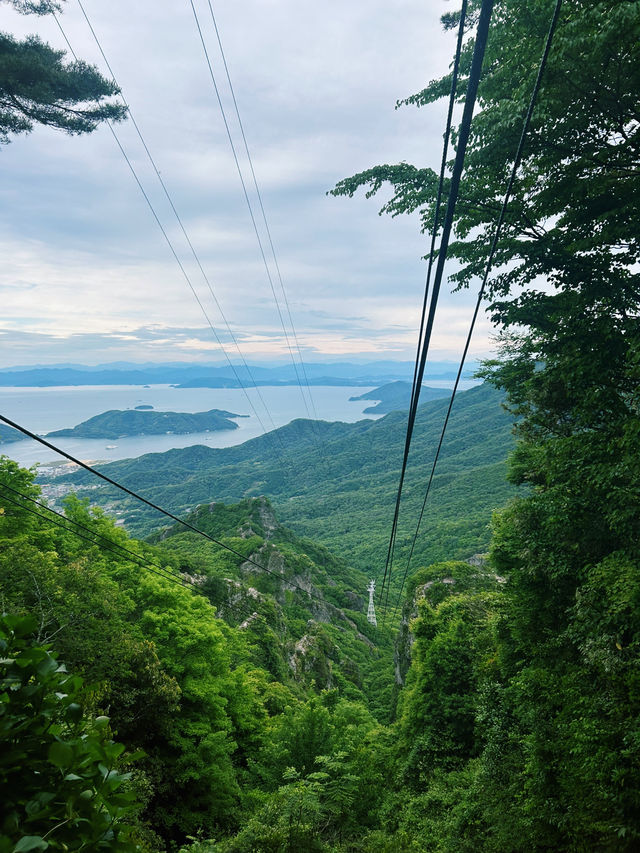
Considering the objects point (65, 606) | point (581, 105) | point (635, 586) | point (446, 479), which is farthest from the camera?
point (446, 479)

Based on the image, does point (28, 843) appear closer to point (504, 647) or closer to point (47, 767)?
point (47, 767)

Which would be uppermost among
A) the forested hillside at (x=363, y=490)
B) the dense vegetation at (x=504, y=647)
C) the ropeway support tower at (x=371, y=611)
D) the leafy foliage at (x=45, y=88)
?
the leafy foliage at (x=45, y=88)

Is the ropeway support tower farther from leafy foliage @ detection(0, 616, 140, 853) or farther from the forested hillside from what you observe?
leafy foliage @ detection(0, 616, 140, 853)

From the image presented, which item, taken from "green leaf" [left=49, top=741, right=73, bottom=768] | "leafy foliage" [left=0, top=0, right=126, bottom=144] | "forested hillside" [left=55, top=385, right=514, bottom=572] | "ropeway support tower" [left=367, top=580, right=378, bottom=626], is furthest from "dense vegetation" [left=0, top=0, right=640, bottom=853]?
"forested hillside" [left=55, top=385, right=514, bottom=572]

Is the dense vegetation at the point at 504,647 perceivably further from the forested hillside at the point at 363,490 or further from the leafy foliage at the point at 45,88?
the forested hillside at the point at 363,490

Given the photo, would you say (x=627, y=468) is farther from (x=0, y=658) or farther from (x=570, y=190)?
(x=0, y=658)

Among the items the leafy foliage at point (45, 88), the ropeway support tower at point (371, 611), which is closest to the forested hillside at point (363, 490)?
the ropeway support tower at point (371, 611)

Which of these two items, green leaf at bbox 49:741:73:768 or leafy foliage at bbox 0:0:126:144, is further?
leafy foliage at bbox 0:0:126:144

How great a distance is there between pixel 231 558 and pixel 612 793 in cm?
4687

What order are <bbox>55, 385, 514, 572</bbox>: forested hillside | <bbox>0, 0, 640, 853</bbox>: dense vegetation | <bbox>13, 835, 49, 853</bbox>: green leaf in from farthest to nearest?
<bbox>55, 385, 514, 572</bbox>: forested hillside < <bbox>0, 0, 640, 853</bbox>: dense vegetation < <bbox>13, 835, 49, 853</bbox>: green leaf

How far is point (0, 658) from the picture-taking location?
1.67 m

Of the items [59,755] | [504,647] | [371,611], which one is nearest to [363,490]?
[371,611]

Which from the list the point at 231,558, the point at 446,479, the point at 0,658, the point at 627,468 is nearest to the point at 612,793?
the point at 627,468

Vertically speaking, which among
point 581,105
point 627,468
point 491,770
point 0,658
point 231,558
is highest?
point 581,105
